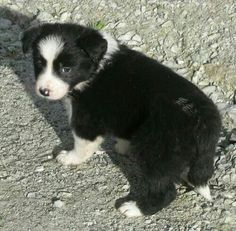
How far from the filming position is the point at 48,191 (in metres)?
5.70

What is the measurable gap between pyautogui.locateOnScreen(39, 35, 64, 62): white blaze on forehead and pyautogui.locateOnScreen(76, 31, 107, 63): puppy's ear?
0.16 meters

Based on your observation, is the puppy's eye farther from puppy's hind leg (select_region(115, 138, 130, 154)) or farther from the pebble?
the pebble

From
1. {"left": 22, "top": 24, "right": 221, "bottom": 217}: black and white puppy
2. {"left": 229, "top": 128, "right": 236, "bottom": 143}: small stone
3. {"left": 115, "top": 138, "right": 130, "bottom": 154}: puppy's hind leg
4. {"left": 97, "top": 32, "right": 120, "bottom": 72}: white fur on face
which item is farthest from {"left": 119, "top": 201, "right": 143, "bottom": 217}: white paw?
{"left": 229, "top": 128, "right": 236, "bottom": 143}: small stone

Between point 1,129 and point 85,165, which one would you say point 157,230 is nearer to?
point 85,165

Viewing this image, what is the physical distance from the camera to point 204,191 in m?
5.45

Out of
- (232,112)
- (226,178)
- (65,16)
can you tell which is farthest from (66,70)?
(65,16)

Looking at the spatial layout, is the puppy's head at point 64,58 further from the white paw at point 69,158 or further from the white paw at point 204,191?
the white paw at point 204,191

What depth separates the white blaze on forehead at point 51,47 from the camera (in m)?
5.37

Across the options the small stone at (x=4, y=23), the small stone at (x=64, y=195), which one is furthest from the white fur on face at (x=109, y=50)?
the small stone at (x=4, y=23)

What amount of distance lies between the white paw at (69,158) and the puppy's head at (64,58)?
69 centimetres

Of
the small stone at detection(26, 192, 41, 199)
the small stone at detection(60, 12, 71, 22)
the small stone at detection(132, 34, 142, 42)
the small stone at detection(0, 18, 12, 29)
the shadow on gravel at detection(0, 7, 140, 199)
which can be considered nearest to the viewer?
the small stone at detection(26, 192, 41, 199)

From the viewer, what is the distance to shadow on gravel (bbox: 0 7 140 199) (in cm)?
606

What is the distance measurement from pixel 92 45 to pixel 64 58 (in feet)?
0.85

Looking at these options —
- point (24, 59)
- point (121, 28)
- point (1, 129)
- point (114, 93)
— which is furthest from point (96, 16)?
point (114, 93)
